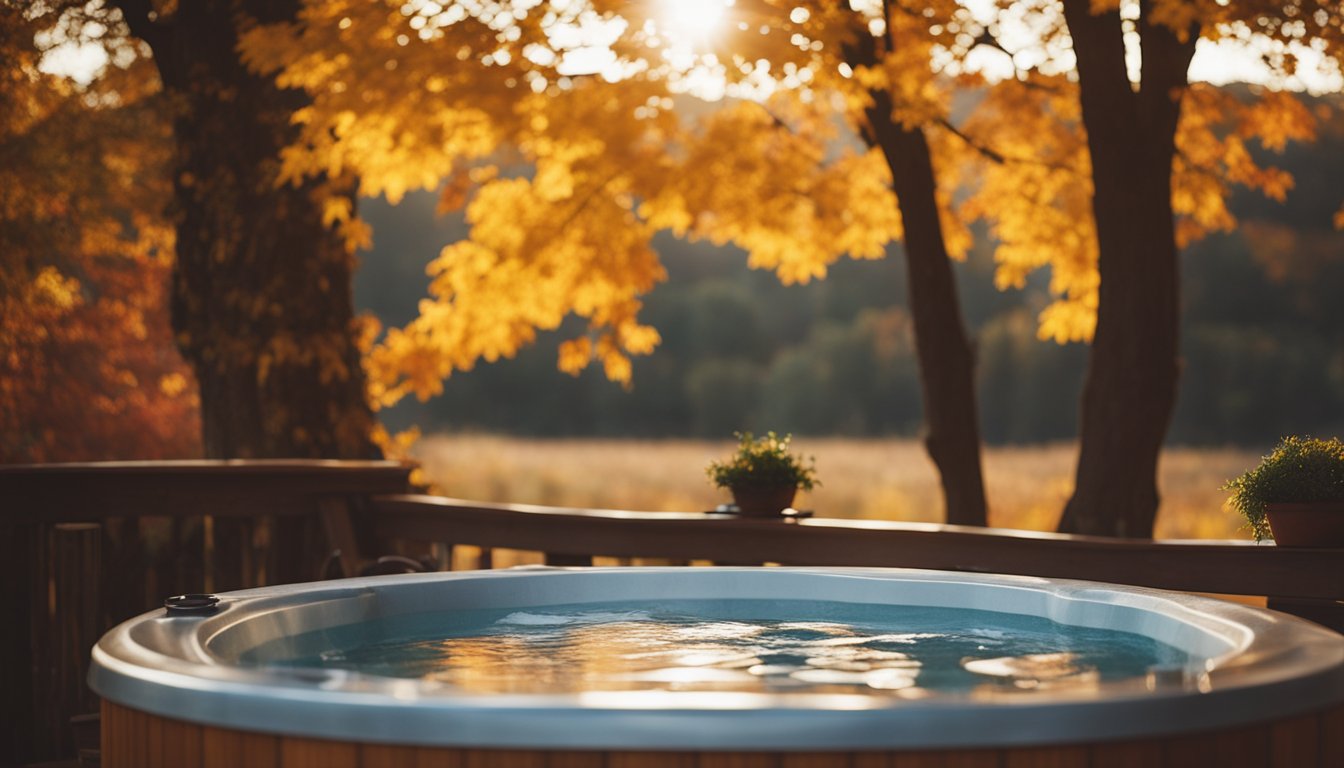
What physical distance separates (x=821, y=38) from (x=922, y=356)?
5.68 feet

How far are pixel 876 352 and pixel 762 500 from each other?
67.7 ft

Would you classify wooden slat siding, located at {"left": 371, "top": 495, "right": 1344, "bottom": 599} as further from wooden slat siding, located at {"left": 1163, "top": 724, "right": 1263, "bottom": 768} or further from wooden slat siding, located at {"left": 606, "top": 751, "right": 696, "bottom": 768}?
wooden slat siding, located at {"left": 606, "top": 751, "right": 696, "bottom": 768}

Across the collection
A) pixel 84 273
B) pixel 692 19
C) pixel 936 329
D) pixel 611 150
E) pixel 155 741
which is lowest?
pixel 155 741

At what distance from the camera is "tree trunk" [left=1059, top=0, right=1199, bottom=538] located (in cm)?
579

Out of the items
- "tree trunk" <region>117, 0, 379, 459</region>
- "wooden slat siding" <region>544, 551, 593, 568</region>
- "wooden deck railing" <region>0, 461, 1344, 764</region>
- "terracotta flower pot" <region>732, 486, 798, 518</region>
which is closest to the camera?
"wooden deck railing" <region>0, 461, 1344, 764</region>

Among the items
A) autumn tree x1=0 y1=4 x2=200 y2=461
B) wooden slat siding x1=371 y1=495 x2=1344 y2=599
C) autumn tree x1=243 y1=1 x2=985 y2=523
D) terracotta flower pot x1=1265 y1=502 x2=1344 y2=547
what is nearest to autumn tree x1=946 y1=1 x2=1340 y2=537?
autumn tree x1=243 y1=1 x2=985 y2=523

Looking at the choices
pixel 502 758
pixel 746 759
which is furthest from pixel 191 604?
pixel 746 759

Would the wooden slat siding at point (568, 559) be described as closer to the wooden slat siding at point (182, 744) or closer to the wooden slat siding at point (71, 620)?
the wooden slat siding at point (71, 620)

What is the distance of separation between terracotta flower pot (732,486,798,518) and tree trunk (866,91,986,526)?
2151mm

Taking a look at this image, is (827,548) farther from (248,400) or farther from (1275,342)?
(1275,342)

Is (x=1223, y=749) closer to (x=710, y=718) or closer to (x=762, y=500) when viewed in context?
(x=710, y=718)

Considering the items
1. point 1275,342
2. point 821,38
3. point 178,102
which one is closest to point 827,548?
point 821,38

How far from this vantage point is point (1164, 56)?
613 cm

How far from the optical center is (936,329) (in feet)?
22.2
